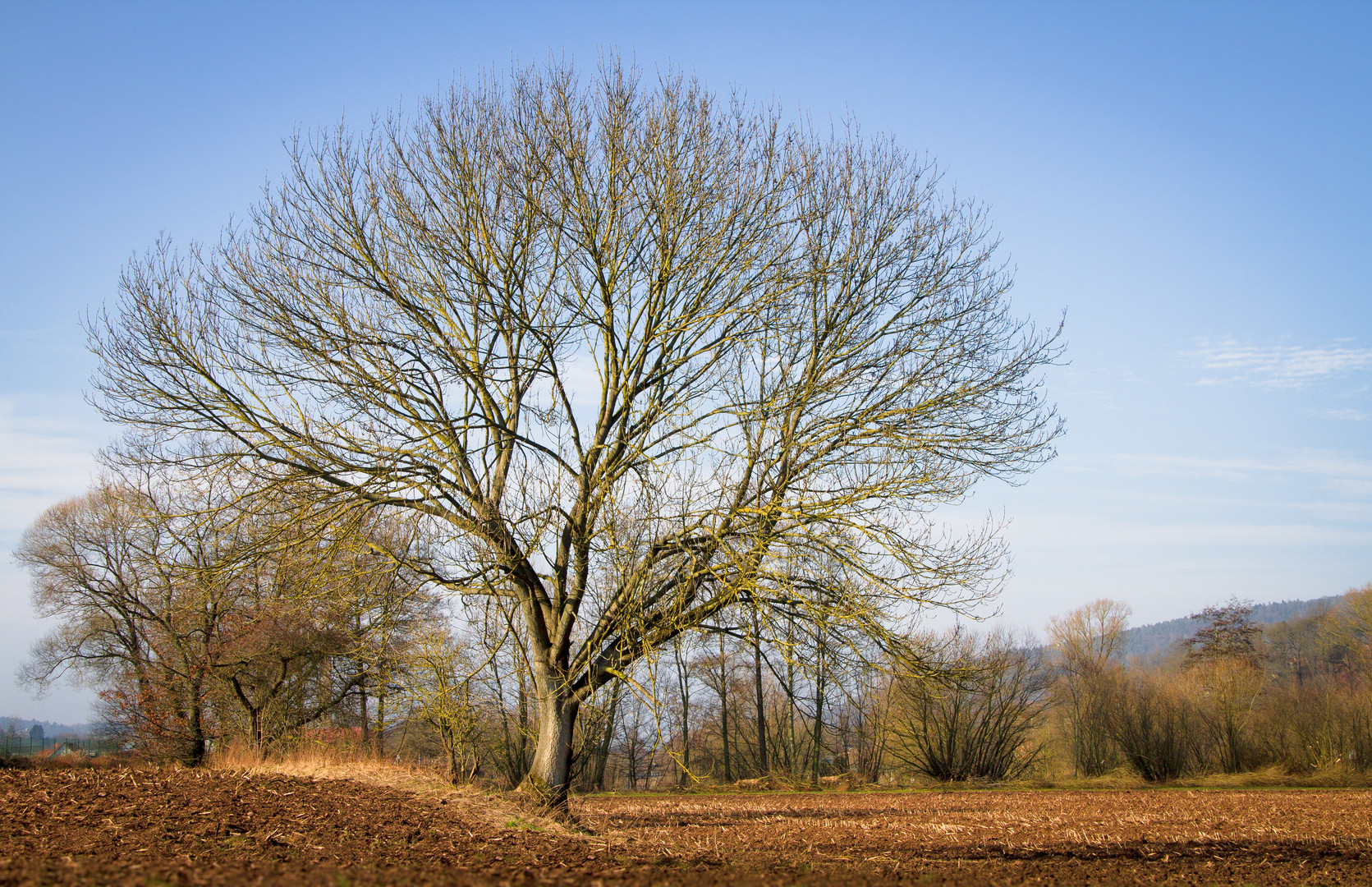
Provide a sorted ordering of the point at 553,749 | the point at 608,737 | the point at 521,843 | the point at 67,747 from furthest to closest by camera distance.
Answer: the point at 67,747 → the point at 608,737 → the point at 553,749 → the point at 521,843

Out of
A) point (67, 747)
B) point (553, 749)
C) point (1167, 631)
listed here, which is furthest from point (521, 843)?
point (1167, 631)

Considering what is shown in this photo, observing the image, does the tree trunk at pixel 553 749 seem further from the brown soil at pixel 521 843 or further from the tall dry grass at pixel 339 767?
the tall dry grass at pixel 339 767

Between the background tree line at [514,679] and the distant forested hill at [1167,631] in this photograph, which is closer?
the background tree line at [514,679]

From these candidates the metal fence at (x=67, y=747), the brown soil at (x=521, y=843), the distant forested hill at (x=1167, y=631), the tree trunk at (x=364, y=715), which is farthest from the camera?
the distant forested hill at (x=1167, y=631)

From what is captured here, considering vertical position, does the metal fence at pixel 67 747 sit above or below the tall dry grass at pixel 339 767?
below

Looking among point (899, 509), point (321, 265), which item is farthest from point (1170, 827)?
point (321, 265)

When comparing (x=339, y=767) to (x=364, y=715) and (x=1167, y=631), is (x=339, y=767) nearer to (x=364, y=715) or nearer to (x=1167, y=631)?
(x=364, y=715)

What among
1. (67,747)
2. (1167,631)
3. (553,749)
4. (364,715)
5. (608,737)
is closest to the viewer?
(553,749)

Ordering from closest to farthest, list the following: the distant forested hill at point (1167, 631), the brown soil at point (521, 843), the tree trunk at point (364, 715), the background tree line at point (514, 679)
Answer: the brown soil at point (521, 843) < the background tree line at point (514, 679) < the tree trunk at point (364, 715) < the distant forested hill at point (1167, 631)

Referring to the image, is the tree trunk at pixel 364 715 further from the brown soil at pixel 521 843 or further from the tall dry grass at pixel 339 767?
the brown soil at pixel 521 843

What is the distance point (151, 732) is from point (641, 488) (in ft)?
77.5

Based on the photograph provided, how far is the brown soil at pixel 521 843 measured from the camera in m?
4.57

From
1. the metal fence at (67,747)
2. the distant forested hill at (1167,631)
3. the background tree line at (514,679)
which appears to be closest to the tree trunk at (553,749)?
the background tree line at (514,679)

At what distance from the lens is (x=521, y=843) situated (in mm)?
6664
